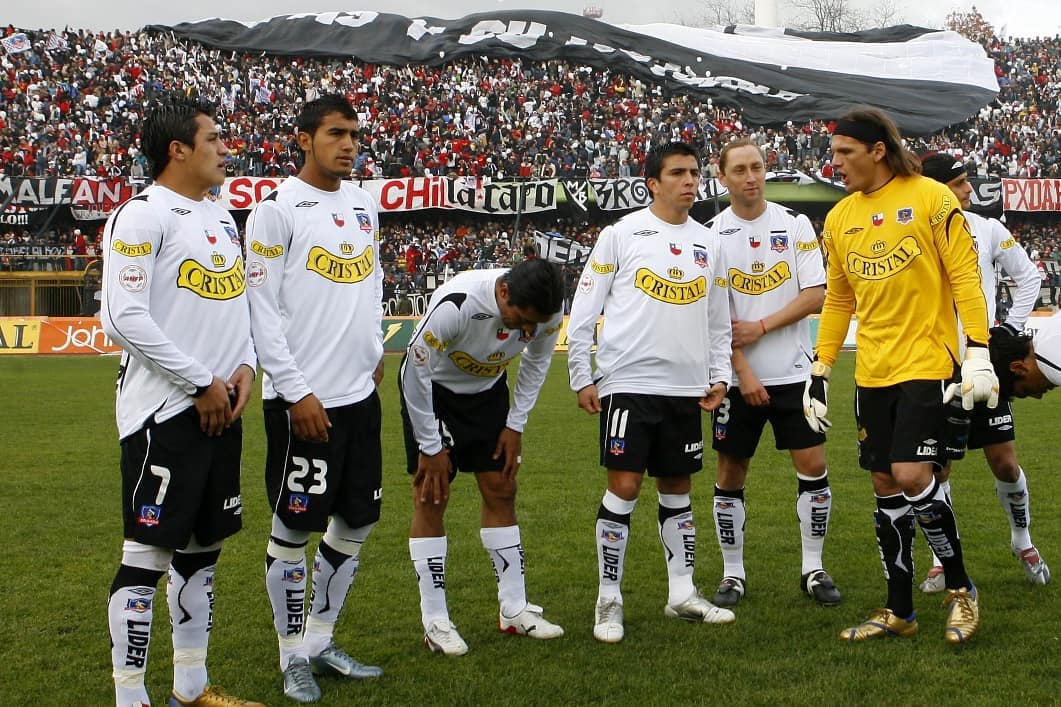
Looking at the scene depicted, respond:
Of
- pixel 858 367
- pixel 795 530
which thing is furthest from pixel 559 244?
pixel 858 367

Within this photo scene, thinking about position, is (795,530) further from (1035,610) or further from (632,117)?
(632,117)

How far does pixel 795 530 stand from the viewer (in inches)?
289

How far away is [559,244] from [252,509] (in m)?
25.4

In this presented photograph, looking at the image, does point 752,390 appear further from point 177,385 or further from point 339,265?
point 177,385

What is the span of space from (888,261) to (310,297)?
2673 mm

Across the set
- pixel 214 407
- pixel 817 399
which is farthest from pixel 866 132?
pixel 214 407

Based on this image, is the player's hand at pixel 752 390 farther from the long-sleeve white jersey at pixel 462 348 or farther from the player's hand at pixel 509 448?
the player's hand at pixel 509 448

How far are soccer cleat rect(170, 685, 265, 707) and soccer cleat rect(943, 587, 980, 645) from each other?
3125mm

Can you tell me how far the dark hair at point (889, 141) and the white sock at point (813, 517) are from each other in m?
1.88

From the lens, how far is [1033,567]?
5883 millimetres

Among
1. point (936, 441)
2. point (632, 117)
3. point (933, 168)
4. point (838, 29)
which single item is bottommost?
point (936, 441)

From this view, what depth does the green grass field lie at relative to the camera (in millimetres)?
4387

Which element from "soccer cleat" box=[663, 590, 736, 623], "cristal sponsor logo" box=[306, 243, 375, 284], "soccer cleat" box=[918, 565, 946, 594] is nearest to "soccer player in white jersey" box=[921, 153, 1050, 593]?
"soccer cleat" box=[918, 565, 946, 594]

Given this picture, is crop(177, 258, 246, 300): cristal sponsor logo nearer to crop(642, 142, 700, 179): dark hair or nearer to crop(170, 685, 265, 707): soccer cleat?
crop(170, 685, 265, 707): soccer cleat
